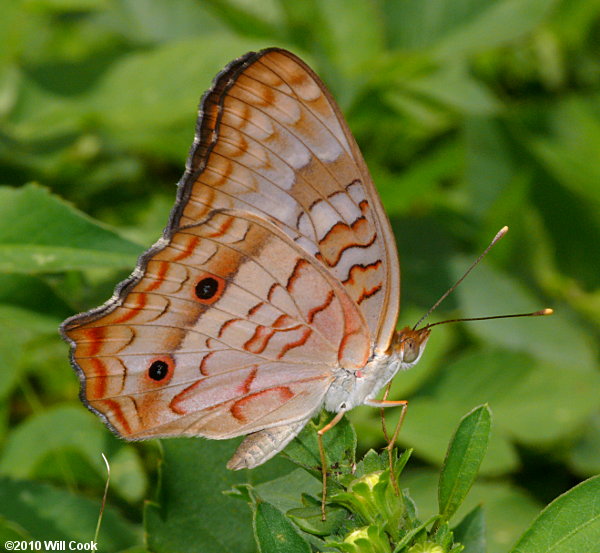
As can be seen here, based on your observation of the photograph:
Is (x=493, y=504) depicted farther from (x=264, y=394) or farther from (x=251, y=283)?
(x=251, y=283)

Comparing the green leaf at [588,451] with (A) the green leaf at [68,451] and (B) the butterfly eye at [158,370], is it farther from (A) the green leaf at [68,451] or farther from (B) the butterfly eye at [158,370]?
(B) the butterfly eye at [158,370]

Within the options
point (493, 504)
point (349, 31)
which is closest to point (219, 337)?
point (493, 504)

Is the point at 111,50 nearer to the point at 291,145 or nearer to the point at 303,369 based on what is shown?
the point at 291,145

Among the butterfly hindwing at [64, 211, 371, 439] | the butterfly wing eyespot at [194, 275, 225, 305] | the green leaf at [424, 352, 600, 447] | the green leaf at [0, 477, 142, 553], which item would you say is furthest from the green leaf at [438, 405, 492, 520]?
the green leaf at [424, 352, 600, 447]

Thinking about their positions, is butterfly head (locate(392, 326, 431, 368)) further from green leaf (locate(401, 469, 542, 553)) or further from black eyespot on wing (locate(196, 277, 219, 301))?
green leaf (locate(401, 469, 542, 553))

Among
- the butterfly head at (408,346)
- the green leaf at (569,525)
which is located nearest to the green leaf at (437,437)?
the butterfly head at (408,346)

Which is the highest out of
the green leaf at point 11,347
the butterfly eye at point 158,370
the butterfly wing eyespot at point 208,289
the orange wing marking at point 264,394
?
the butterfly wing eyespot at point 208,289
